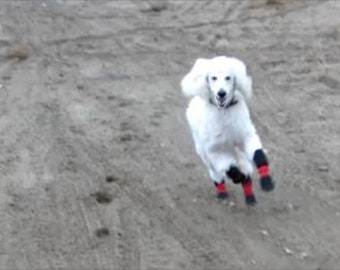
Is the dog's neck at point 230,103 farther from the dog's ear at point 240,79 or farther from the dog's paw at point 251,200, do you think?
the dog's paw at point 251,200

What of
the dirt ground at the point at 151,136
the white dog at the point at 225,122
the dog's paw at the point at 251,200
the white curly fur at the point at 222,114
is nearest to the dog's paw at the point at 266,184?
the white dog at the point at 225,122

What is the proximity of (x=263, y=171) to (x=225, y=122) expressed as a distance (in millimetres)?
535

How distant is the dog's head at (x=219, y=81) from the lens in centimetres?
793

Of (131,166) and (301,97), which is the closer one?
(131,166)

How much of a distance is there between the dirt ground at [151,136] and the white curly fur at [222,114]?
19.3 inches

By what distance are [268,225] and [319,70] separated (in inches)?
144

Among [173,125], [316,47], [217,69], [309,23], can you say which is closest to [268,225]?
[217,69]

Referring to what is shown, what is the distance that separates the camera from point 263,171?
7.92m

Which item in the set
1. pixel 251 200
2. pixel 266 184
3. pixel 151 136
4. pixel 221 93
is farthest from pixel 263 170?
pixel 151 136

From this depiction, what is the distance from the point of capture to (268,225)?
818 centimetres

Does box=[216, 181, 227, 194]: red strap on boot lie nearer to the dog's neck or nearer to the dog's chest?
the dog's chest

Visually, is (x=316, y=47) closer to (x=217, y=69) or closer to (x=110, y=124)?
(x=110, y=124)

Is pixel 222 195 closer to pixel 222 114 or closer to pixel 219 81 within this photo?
pixel 222 114

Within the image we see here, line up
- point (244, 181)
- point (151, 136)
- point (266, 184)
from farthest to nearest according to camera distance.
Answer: point (151, 136), point (244, 181), point (266, 184)
